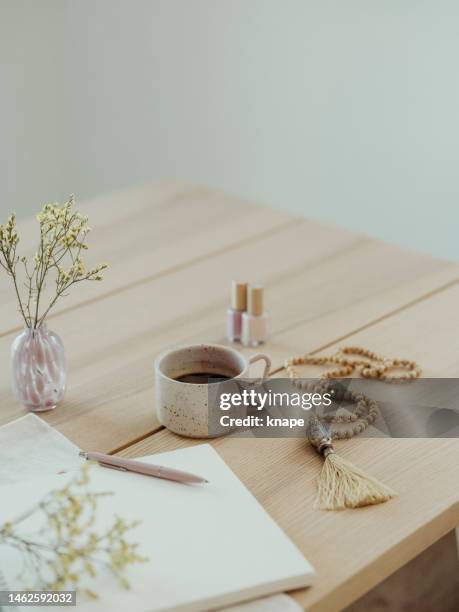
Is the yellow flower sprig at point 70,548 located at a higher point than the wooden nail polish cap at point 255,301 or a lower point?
lower

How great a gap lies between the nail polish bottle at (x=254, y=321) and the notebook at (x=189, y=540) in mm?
294

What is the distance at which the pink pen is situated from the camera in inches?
39.1

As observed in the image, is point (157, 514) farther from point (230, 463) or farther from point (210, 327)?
point (210, 327)

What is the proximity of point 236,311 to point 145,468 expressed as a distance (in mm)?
382

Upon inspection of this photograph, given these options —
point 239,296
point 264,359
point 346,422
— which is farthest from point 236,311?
point 346,422

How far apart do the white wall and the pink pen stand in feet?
5.76

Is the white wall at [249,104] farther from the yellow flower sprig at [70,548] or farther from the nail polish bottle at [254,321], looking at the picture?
the yellow flower sprig at [70,548]

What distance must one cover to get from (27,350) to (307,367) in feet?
1.21

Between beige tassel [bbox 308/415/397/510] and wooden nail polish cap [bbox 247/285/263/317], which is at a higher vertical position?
wooden nail polish cap [bbox 247/285/263/317]

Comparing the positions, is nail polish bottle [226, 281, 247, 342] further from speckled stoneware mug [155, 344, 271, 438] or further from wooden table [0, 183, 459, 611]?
speckled stoneware mug [155, 344, 271, 438]

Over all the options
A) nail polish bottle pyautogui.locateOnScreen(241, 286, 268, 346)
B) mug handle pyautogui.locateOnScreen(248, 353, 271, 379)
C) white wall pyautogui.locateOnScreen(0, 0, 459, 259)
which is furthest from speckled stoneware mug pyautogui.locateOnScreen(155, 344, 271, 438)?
white wall pyautogui.locateOnScreen(0, 0, 459, 259)

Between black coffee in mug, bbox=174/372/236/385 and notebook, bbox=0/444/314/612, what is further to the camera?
black coffee in mug, bbox=174/372/236/385

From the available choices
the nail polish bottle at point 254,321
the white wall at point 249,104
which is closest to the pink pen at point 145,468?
the nail polish bottle at point 254,321

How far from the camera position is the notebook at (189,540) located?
0.83 metres
